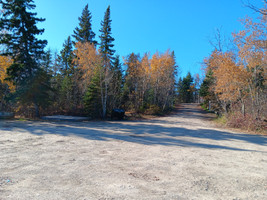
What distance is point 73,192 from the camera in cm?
283

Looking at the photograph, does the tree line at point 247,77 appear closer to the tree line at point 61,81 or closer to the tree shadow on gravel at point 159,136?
the tree shadow on gravel at point 159,136

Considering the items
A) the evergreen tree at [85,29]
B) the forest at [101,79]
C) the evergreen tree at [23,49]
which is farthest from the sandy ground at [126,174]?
the evergreen tree at [85,29]

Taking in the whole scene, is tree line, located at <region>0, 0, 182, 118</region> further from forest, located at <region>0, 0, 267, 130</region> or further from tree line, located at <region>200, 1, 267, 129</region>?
tree line, located at <region>200, 1, 267, 129</region>

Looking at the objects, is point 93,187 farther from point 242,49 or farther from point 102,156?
point 242,49

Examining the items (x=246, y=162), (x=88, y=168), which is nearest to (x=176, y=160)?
(x=246, y=162)

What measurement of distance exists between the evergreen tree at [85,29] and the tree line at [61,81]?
5.96 meters

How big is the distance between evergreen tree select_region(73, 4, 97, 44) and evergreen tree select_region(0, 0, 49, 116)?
578 inches

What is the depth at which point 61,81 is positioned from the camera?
77.9ft

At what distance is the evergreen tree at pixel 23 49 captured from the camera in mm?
15211

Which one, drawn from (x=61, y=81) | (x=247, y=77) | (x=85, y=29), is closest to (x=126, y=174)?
(x=247, y=77)

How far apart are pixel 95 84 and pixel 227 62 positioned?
12.6 metres

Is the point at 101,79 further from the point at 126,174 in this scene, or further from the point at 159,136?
the point at 126,174

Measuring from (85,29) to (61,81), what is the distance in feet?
40.4

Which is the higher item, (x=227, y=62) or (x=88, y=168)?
(x=227, y=62)
